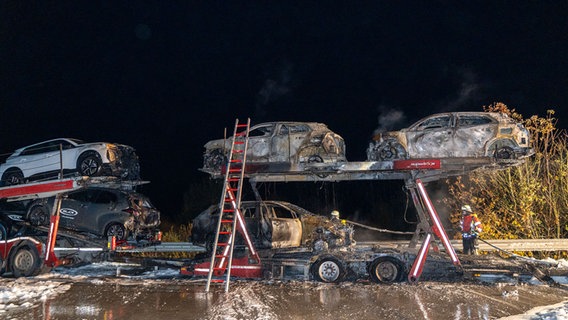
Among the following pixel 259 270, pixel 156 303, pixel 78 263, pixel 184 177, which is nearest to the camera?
pixel 156 303

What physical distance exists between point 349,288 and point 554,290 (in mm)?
3772

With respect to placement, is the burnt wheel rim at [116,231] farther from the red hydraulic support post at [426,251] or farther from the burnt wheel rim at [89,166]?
the red hydraulic support post at [426,251]

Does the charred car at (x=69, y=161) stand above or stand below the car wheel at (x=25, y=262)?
above

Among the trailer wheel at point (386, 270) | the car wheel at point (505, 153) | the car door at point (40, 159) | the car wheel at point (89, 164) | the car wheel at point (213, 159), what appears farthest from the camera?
the car door at point (40, 159)

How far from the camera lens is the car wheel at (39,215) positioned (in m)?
12.5

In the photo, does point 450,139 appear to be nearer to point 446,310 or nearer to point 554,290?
point 554,290

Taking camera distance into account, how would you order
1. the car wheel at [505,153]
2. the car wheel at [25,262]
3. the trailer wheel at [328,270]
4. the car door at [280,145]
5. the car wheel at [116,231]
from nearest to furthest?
the trailer wheel at [328,270]
the car wheel at [505,153]
the car door at [280,145]
the car wheel at [25,262]
the car wheel at [116,231]

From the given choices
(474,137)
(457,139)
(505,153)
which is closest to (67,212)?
(457,139)

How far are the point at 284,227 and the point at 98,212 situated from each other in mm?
4878

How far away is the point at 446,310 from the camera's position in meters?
7.59

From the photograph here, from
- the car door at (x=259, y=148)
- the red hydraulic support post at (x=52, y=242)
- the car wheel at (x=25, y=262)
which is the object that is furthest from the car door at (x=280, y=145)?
the car wheel at (x=25, y=262)

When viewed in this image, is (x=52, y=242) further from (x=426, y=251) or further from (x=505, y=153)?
(x=505, y=153)

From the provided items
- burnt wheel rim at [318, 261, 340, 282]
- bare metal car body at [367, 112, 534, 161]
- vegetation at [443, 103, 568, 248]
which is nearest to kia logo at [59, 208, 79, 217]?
burnt wheel rim at [318, 261, 340, 282]

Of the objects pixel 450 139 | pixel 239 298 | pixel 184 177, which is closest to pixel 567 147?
pixel 450 139
